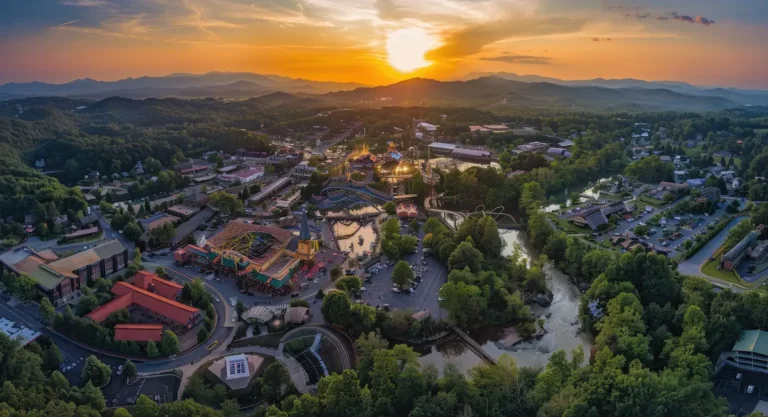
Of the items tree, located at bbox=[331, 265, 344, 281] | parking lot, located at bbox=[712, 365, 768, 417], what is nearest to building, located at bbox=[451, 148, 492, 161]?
tree, located at bbox=[331, 265, 344, 281]

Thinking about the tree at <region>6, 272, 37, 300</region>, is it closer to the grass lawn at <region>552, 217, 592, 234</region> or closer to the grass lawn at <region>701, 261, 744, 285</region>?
the grass lawn at <region>552, 217, 592, 234</region>

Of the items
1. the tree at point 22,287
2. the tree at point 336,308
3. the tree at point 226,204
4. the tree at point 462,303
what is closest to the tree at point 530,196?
the tree at point 462,303

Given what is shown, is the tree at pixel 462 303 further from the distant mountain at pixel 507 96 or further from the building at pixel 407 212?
the distant mountain at pixel 507 96

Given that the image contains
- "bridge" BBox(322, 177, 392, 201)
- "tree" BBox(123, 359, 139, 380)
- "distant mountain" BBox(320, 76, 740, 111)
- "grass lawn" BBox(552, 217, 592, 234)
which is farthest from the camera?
"distant mountain" BBox(320, 76, 740, 111)

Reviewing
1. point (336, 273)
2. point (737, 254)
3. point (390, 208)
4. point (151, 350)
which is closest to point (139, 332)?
point (151, 350)

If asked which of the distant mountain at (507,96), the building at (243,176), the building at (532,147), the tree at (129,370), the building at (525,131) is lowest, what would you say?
the tree at (129,370)

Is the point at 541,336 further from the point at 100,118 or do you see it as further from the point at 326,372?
the point at 100,118

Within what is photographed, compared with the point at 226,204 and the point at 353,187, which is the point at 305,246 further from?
the point at 353,187
